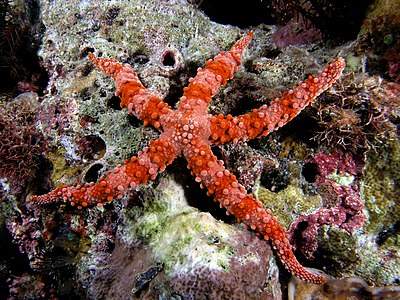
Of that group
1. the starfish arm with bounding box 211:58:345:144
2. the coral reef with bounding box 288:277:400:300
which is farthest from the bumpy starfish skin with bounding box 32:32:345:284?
the coral reef with bounding box 288:277:400:300

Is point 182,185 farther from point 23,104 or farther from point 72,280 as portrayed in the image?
point 23,104

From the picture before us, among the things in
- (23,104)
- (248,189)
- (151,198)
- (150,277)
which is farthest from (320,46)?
(23,104)

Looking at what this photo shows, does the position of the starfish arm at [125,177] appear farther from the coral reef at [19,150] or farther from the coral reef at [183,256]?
the coral reef at [19,150]

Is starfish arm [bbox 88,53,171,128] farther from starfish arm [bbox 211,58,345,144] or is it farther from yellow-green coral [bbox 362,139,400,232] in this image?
yellow-green coral [bbox 362,139,400,232]

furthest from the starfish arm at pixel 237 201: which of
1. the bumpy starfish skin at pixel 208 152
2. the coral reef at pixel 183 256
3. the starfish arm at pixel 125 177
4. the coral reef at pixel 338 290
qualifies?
the coral reef at pixel 338 290

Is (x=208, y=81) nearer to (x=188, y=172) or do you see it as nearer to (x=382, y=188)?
(x=188, y=172)
